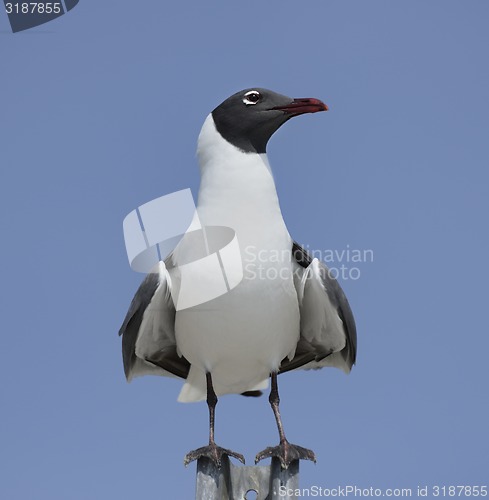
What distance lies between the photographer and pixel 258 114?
8.29 meters

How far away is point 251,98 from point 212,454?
335 centimetres

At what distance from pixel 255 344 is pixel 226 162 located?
1.72 meters

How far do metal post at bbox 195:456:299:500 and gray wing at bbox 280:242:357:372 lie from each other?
5.27 ft

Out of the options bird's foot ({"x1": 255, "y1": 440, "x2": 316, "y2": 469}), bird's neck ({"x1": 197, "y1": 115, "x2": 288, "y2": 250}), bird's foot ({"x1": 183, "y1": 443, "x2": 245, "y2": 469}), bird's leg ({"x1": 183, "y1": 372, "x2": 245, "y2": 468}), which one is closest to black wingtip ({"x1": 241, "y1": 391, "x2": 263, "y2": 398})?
bird's leg ({"x1": 183, "y1": 372, "x2": 245, "y2": 468})

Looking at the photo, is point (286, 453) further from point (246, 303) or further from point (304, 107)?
point (304, 107)

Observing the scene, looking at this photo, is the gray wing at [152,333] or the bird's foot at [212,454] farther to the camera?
the gray wing at [152,333]

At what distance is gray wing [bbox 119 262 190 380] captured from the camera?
7875mm

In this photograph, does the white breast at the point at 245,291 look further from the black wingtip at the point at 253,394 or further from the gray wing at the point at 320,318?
the black wingtip at the point at 253,394

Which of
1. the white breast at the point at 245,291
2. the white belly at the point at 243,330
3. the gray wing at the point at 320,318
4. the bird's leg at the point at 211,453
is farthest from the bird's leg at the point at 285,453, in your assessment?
the gray wing at the point at 320,318

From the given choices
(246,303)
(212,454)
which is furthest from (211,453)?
(246,303)

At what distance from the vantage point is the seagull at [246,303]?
7594 millimetres

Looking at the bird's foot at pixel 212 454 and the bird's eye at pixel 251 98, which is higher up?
the bird's eye at pixel 251 98

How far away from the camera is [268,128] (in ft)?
27.4

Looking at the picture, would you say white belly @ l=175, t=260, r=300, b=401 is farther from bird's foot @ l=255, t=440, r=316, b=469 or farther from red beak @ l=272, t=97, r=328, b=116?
red beak @ l=272, t=97, r=328, b=116
